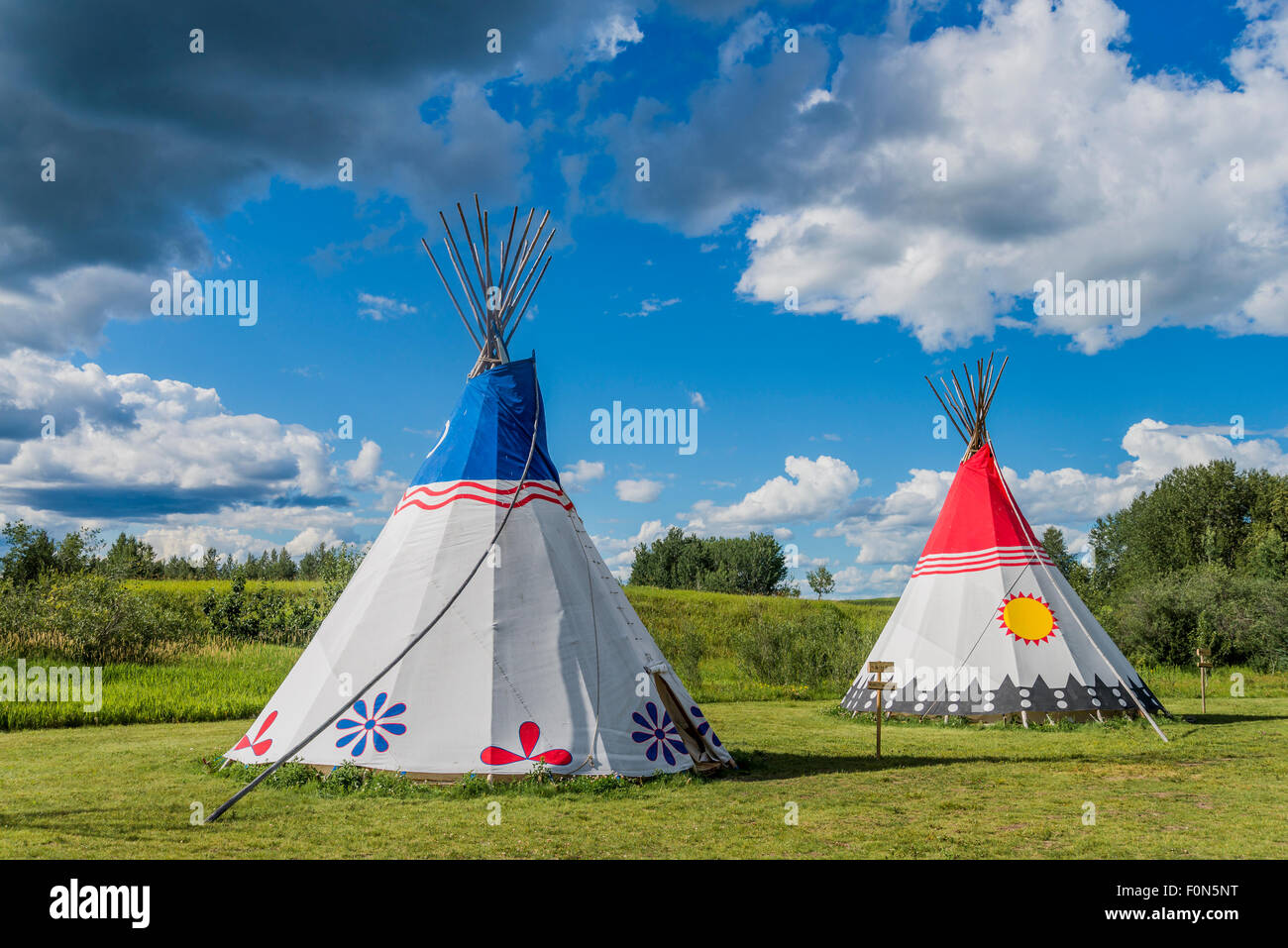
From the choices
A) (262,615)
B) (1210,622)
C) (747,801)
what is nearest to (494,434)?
(747,801)

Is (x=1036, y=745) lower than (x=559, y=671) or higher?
lower

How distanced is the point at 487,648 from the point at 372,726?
4.03ft

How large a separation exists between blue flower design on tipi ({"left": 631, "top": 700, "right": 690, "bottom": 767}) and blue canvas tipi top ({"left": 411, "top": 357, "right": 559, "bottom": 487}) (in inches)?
112

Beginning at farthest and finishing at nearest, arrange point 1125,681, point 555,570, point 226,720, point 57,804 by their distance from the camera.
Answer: point 226,720
point 1125,681
point 555,570
point 57,804

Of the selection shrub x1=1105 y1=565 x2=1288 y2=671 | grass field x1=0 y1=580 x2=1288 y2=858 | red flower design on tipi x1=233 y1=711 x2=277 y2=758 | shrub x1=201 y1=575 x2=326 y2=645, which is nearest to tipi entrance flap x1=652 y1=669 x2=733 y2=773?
grass field x1=0 y1=580 x2=1288 y2=858

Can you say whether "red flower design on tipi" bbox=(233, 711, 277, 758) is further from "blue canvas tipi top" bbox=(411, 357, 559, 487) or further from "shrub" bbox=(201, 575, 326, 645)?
"shrub" bbox=(201, 575, 326, 645)

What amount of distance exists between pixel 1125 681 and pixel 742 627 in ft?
67.1

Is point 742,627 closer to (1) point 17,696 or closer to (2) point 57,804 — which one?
(1) point 17,696

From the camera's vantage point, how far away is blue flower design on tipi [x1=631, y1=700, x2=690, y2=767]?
805cm

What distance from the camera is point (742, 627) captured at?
3316 cm

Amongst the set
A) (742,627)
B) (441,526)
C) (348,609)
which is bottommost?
(742,627)

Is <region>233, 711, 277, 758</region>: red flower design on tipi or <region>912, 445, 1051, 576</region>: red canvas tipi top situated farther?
<region>912, 445, 1051, 576</region>: red canvas tipi top
